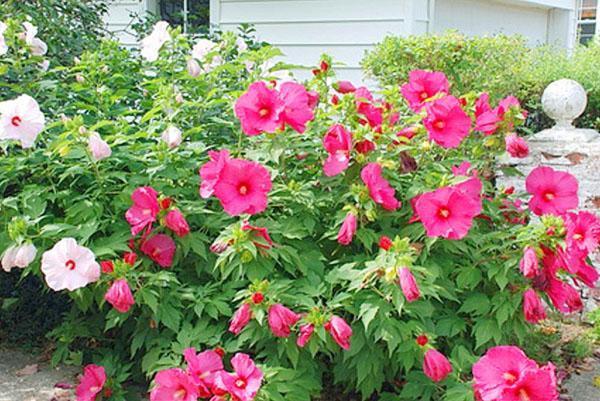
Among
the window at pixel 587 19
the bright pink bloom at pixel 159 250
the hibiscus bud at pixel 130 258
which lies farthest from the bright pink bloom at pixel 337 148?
the window at pixel 587 19

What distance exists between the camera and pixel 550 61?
5.59 meters

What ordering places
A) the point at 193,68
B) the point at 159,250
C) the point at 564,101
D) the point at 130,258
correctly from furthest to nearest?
the point at 564,101, the point at 193,68, the point at 159,250, the point at 130,258

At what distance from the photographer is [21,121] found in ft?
8.57

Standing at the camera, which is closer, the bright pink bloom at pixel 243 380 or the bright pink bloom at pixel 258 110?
the bright pink bloom at pixel 243 380

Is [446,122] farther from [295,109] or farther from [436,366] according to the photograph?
[436,366]

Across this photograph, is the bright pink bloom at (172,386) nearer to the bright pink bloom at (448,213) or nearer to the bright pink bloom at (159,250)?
the bright pink bloom at (159,250)

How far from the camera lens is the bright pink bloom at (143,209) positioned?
101 inches

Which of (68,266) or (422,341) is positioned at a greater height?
(68,266)

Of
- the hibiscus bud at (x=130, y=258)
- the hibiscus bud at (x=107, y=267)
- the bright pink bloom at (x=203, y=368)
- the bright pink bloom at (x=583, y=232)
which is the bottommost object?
the bright pink bloom at (x=203, y=368)

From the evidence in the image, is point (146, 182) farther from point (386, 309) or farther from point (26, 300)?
point (26, 300)

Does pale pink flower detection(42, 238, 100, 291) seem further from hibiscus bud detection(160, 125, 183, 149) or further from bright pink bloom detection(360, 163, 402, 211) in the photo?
bright pink bloom detection(360, 163, 402, 211)

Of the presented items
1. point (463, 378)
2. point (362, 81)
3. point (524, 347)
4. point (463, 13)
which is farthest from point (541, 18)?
point (463, 378)

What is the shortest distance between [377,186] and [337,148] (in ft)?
0.63

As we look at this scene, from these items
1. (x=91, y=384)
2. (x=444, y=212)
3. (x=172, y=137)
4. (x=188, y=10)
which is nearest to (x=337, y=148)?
(x=444, y=212)
